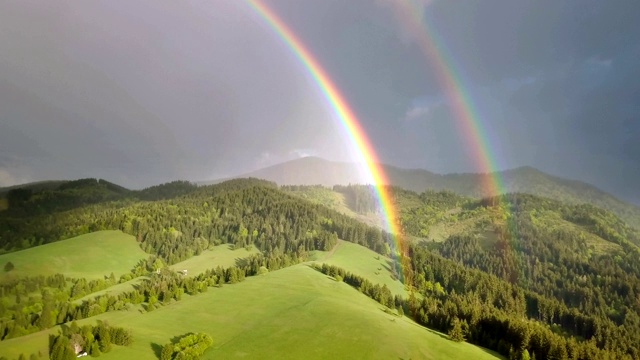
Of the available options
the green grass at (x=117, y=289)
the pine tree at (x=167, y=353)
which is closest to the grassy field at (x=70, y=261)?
the green grass at (x=117, y=289)

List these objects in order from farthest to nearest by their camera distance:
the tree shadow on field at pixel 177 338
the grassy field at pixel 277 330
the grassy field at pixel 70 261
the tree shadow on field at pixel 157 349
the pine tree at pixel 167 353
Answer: the grassy field at pixel 70 261 < the tree shadow on field at pixel 177 338 < the grassy field at pixel 277 330 < the tree shadow on field at pixel 157 349 < the pine tree at pixel 167 353

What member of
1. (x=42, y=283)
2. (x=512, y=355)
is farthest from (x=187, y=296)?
(x=512, y=355)

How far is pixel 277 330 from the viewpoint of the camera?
88438 mm

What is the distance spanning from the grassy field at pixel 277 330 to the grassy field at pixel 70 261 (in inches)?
2923

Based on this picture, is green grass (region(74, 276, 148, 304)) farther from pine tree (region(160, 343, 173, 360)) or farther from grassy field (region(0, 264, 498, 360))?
pine tree (region(160, 343, 173, 360))

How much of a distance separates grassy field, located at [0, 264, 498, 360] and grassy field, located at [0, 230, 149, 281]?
74240 millimetres

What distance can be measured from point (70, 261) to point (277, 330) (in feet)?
431

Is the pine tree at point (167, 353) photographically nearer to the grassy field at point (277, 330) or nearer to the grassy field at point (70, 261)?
the grassy field at point (277, 330)

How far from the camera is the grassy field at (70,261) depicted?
6230 inches

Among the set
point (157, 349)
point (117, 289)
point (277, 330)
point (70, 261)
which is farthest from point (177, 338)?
point (70, 261)

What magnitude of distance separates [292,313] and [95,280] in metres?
99.0

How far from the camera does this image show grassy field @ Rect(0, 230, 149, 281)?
15825 centimetres

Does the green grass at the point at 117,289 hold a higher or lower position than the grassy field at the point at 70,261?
lower

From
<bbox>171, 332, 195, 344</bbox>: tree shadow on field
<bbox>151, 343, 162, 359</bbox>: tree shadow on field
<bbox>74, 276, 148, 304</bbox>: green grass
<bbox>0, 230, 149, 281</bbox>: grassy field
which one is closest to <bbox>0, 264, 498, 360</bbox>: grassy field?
<bbox>151, 343, 162, 359</bbox>: tree shadow on field
